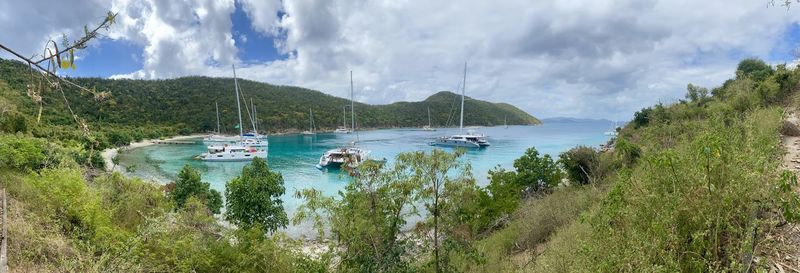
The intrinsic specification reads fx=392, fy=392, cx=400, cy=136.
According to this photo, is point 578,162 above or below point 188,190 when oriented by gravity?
above

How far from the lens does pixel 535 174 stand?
1888cm

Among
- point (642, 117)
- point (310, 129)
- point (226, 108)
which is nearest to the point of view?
point (642, 117)

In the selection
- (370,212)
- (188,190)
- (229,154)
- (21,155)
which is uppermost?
(21,155)

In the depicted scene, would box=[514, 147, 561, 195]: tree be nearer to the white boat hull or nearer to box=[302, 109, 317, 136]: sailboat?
the white boat hull

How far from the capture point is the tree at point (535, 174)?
18.8 meters

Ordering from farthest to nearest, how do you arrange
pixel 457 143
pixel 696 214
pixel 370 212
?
pixel 457 143, pixel 370 212, pixel 696 214

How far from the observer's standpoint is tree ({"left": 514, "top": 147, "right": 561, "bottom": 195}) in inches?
741

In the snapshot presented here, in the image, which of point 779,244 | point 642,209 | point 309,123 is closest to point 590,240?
point 642,209

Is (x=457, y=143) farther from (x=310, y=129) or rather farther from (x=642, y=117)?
(x=310, y=129)

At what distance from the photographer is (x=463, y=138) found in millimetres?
63781

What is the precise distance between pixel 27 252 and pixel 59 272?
1090mm

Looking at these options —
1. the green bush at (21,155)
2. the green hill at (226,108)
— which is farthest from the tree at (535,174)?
the green hill at (226,108)

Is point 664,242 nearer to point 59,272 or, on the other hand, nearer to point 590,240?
point 590,240

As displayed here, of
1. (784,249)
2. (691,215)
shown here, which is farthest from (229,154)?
(784,249)
